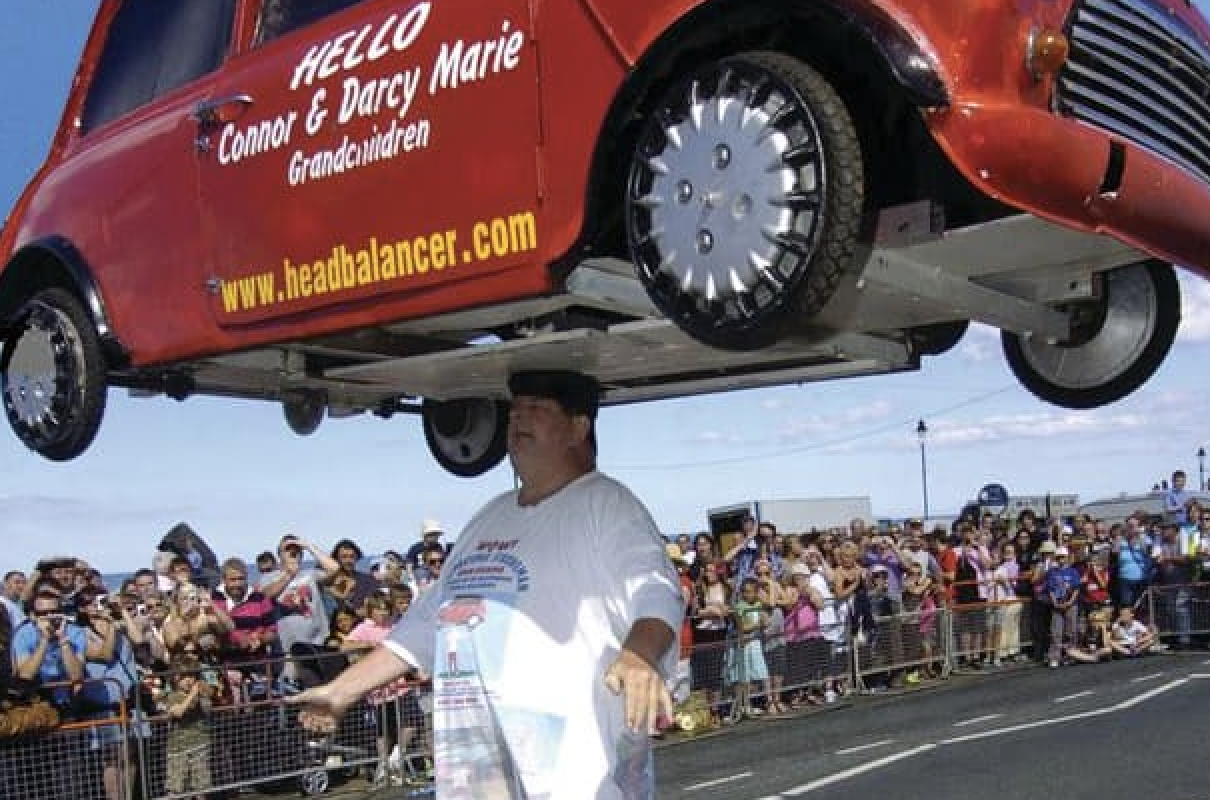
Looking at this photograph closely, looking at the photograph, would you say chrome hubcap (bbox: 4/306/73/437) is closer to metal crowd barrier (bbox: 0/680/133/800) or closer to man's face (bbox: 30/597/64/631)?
metal crowd barrier (bbox: 0/680/133/800)

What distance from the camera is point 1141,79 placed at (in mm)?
3244

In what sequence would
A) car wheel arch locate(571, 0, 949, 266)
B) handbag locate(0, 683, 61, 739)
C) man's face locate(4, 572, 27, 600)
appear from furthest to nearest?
1. man's face locate(4, 572, 27, 600)
2. handbag locate(0, 683, 61, 739)
3. car wheel arch locate(571, 0, 949, 266)

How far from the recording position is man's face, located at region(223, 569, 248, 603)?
9.60 meters

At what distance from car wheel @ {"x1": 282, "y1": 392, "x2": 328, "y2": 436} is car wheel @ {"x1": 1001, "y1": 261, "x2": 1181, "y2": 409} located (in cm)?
236

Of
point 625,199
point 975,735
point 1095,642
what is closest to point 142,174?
point 625,199

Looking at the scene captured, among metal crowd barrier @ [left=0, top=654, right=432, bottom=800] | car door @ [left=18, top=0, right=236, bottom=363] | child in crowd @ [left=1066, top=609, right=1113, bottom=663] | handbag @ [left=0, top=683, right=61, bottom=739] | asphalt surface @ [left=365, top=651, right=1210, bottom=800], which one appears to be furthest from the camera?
child in crowd @ [left=1066, top=609, right=1113, bottom=663]

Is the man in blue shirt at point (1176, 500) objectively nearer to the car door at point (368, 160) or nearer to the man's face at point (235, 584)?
the man's face at point (235, 584)

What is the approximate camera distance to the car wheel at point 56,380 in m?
4.62

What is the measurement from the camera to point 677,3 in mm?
3203

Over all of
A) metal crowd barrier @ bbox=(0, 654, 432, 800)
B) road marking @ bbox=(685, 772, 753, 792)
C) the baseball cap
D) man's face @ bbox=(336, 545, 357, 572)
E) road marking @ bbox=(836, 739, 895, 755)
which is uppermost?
the baseball cap

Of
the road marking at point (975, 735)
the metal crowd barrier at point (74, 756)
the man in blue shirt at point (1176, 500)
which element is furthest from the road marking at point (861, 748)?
the man in blue shirt at point (1176, 500)

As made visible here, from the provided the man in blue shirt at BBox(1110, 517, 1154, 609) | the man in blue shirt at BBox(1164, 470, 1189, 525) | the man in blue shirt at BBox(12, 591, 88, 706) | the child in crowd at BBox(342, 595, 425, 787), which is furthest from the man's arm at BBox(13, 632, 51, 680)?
the man in blue shirt at BBox(1164, 470, 1189, 525)

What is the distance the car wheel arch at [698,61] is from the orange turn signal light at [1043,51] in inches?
8.6

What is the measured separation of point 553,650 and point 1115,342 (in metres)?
1.97
